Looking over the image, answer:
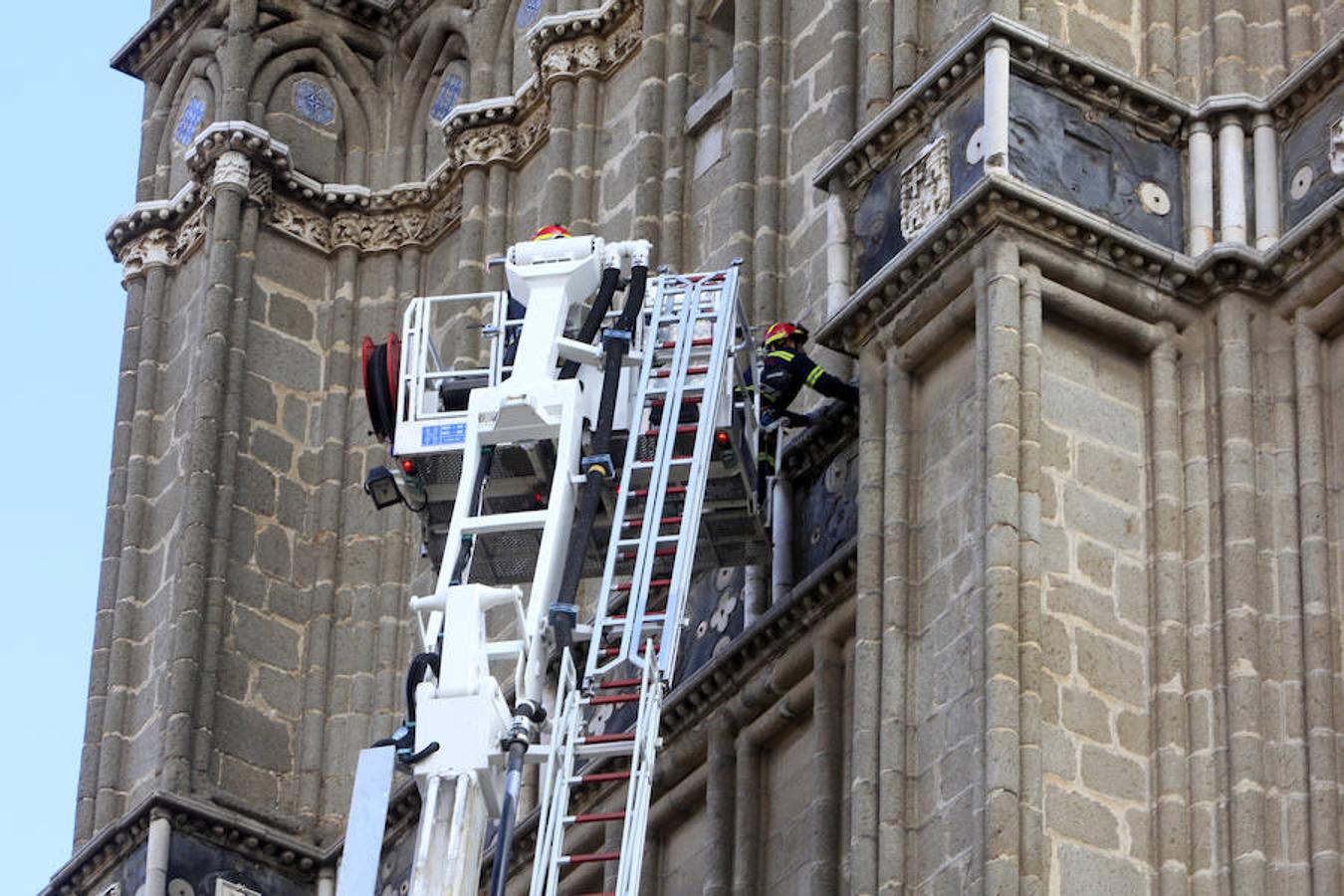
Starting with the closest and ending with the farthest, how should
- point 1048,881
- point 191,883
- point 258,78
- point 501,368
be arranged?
point 1048,881 → point 501,368 → point 191,883 → point 258,78

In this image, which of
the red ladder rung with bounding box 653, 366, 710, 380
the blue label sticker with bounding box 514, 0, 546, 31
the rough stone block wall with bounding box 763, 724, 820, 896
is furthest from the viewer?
the blue label sticker with bounding box 514, 0, 546, 31

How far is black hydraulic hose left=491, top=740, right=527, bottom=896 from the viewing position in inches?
981

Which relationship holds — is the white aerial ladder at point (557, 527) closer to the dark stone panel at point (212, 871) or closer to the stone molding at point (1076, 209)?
the stone molding at point (1076, 209)

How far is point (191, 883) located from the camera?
3450 centimetres

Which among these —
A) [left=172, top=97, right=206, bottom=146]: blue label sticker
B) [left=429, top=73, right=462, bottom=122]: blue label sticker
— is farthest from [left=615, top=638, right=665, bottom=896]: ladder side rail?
[left=172, top=97, right=206, bottom=146]: blue label sticker

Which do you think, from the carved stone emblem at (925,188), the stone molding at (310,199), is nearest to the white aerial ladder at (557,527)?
the carved stone emblem at (925,188)

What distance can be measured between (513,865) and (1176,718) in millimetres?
7250

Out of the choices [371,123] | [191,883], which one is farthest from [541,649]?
[371,123]

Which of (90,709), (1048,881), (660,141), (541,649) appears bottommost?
(1048,881)

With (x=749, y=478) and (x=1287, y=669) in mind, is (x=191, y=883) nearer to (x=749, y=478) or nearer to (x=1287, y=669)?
(x=749, y=478)

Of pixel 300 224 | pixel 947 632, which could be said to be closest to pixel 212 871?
pixel 300 224

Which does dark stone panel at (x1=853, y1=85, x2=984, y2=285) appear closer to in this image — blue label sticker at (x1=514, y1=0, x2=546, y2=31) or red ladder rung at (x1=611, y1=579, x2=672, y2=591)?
red ladder rung at (x1=611, y1=579, x2=672, y2=591)

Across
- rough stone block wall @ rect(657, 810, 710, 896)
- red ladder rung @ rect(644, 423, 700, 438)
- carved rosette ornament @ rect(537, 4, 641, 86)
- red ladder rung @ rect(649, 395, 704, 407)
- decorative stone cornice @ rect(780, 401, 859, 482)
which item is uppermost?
carved rosette ornament @ rect(537, 4, 641, 86)

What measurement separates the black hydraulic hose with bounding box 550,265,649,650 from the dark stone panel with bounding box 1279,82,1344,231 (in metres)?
4.24
